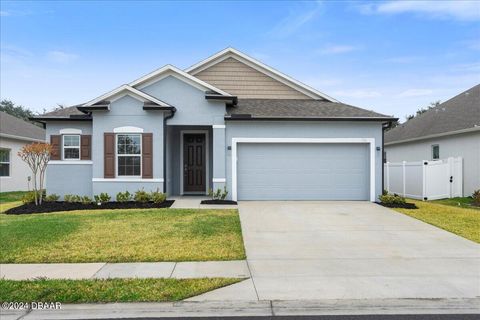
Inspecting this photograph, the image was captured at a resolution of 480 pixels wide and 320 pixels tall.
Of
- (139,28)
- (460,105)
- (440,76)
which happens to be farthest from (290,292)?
(440,76)

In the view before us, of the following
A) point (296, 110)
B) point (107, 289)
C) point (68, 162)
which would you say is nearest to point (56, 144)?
point (68, 162)

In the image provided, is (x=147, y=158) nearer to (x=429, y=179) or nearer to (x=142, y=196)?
(x=142, y=196)

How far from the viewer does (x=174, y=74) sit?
15.1 m

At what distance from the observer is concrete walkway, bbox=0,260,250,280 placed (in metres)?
5.89

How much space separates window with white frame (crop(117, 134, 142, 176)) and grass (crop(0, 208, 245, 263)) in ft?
8.76

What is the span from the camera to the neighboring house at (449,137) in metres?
17.4

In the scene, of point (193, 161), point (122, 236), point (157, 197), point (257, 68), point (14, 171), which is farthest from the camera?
point (14, 171)

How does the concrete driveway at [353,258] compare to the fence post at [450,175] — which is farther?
the fence post at [450,175]

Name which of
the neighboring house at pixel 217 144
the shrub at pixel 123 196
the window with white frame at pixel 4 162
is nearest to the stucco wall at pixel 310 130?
the neighboring house at pixel 217 144

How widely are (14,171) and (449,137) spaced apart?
24707 mm

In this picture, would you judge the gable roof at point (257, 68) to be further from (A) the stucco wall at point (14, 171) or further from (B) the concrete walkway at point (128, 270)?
(B) the concrete walkway at point (128, 270)

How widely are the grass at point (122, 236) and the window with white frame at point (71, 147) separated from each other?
378 cm

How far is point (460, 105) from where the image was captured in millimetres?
20938

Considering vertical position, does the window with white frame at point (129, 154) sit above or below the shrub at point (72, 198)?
above
